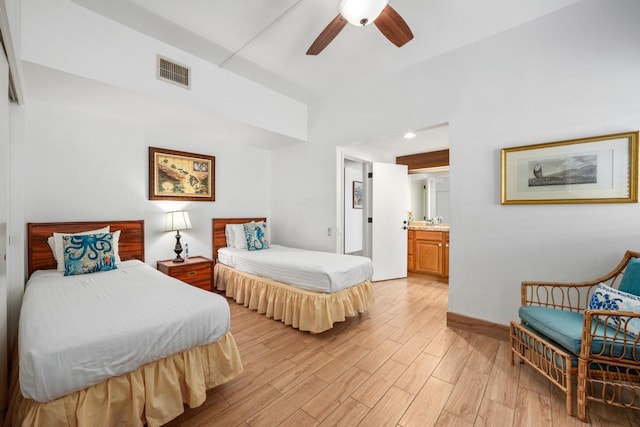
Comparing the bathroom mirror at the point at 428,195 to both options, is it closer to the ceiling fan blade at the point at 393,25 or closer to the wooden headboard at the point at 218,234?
the ceiling fan blade at the point at 393,25

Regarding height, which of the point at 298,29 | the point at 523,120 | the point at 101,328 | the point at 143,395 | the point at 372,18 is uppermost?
the point at 298,29

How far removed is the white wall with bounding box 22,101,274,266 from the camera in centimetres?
252

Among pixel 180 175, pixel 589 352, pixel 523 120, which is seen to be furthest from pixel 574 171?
pixel 180 175

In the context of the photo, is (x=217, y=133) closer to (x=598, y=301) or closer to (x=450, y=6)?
(x=450, y=6)

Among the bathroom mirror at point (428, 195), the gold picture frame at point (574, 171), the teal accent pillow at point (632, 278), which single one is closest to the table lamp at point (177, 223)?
the gold picture frame at point (574, 171)

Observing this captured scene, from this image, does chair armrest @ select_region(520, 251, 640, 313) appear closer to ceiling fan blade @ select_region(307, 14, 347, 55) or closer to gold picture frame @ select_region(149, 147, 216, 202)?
ceiling fan blade @ select_region(307, 14, 347, 55)

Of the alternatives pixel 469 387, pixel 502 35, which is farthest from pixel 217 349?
pixel 502 35

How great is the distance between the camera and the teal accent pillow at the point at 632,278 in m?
1.64

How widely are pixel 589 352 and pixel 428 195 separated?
4.37 m

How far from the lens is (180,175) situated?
11.3ft

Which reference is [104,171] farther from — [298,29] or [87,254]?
[298,29]

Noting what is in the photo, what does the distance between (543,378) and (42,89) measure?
4794mm

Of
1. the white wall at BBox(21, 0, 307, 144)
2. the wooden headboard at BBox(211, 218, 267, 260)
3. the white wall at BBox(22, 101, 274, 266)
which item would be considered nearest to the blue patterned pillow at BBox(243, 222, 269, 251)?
the wooden headboard at BBox(211, 218, 267, 260)

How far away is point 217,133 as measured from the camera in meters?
3.67
